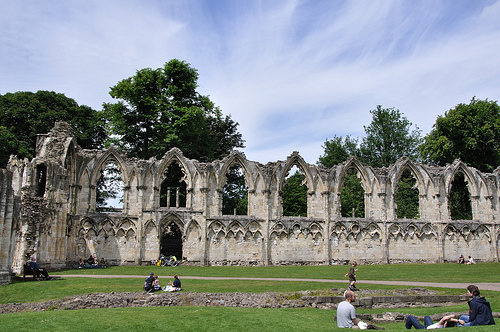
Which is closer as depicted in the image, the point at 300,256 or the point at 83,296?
the point at 83,296

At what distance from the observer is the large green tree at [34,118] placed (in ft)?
119

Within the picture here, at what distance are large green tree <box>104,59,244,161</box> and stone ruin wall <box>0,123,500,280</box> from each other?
28.2 ft

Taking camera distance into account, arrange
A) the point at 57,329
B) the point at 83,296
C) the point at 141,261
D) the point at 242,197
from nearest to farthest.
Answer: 1. the point at 57,329
2. the point at 83,296
3. the point at 141,261
4. the point at 242,197

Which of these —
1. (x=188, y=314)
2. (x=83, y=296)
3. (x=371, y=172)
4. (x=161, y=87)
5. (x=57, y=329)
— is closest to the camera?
(x=57, y=329)

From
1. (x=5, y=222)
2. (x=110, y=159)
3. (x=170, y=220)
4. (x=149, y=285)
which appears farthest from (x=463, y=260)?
(x=5, y=222)

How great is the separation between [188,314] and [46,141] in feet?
56.2

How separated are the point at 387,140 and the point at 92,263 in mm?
41735

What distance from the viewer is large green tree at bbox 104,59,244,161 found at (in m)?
38.0

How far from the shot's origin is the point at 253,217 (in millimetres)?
30156

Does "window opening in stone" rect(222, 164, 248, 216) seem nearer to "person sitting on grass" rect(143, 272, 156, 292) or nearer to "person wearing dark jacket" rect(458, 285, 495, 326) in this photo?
"person sitting on grass" rect(143, 272, 156, 292)

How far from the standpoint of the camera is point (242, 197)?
52.5 metres

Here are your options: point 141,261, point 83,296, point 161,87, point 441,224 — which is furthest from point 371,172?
point 83,296

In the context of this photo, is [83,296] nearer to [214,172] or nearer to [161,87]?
[214,172]

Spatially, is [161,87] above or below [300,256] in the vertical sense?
above
